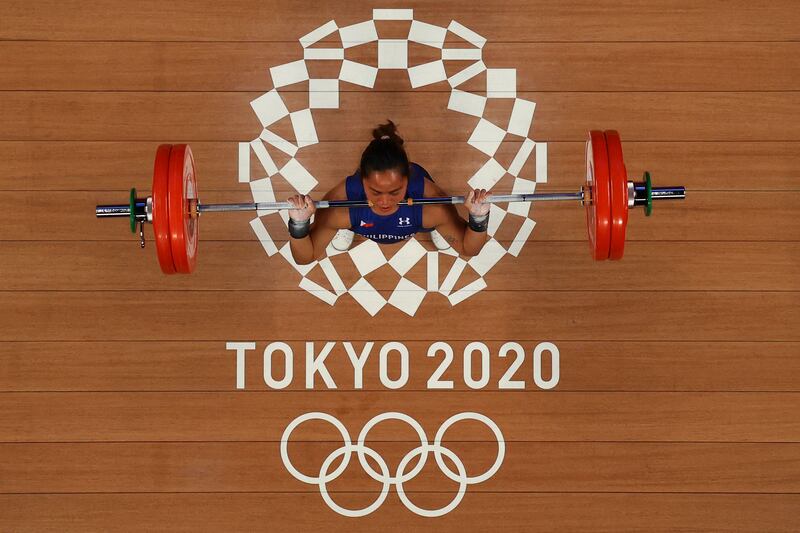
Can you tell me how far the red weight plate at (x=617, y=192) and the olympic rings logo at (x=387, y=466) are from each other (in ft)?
2.35

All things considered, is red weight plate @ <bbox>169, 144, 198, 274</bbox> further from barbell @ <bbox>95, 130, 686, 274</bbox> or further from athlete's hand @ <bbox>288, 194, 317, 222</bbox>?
athlete's hand @ <bbox>288, 194, 317, 222</bbox>

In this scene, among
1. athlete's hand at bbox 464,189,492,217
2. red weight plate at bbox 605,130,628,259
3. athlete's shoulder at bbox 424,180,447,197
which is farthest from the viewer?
athlete's shoulder at bbox 424,180,447,197

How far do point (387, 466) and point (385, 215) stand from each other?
73 cm

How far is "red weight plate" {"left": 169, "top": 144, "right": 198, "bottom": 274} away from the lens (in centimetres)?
178

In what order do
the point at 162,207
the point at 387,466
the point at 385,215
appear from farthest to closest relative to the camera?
the point at 387,466 < the point at 385,215 < the point at 162,207

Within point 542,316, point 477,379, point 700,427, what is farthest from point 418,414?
point 700,427

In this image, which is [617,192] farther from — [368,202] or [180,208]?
[180,208]

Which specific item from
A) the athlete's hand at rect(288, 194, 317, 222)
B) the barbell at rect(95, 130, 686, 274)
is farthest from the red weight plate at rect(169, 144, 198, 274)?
the athlete's hand at rect(288, 194, 317, 222)

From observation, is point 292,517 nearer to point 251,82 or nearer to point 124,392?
point 124,392

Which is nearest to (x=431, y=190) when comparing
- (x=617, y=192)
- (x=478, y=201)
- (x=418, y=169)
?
(x=418, y=169)

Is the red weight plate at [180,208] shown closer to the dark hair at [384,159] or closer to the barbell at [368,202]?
the barbell at [368,202]

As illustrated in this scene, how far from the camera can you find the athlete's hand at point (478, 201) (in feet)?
6.13

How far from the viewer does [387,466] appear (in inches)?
86.5

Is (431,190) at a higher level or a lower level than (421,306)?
higher
